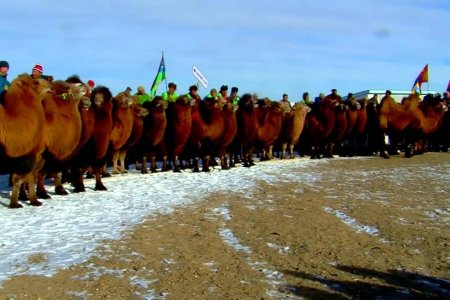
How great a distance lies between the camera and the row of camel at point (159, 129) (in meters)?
11.3

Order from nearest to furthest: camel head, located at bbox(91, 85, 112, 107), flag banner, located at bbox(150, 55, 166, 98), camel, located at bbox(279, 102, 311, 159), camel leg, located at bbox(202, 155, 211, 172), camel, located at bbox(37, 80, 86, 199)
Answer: camel, located at bbox(37, 80, 86, 199) → camel head, located at bbox(91, 85, 112, 107) → camel leg, located at bbox(202, 155, 211, 172) → camel, located at bbox(279, 102, 311, 159) → flag banner, located at bbox(150, 55, 166, 98)

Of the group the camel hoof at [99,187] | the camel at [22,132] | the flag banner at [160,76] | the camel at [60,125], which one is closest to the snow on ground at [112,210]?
the camel hoof at [99,187]

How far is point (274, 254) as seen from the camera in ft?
25.4

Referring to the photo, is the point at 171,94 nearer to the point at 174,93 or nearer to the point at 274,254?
the point at 174,93

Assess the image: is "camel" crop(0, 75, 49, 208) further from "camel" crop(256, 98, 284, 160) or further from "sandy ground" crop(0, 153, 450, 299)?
"camel" crop(256, 98, 284, 160)

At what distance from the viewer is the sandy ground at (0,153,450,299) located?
6336 millimetres

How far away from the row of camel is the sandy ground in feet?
10.2

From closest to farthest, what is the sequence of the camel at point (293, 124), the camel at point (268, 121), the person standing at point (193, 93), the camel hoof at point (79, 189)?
the camel hoof at point (79, 189)
the person standing at point (193, 93)
the camel at point (268, 121)
the camel at point (293, 124)

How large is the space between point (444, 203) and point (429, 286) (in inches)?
222

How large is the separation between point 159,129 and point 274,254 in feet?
34.2

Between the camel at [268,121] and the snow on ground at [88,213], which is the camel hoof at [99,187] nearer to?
the snow on ground at [88,213]

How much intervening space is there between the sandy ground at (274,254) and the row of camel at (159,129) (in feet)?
10.2

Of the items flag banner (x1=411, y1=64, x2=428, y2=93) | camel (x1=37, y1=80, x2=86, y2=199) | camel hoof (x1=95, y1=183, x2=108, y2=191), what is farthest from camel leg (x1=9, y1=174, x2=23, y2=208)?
flag banner (x1=411, y1=64, x2=428, y2=93)

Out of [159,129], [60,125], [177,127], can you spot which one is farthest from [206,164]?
[60,125]
